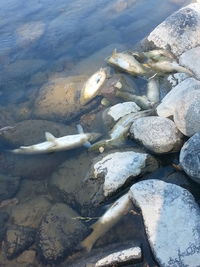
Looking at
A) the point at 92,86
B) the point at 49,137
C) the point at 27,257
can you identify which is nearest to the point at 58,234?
the point at 27,257

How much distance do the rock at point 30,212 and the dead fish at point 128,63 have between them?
4018 millimetres

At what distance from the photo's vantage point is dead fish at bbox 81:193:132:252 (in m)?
5.36

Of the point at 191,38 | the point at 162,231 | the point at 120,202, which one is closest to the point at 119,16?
the point at 191,38

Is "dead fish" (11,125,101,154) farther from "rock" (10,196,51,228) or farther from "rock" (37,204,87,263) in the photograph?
"rock" (37,204,87,263)

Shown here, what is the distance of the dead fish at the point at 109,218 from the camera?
17.6ft

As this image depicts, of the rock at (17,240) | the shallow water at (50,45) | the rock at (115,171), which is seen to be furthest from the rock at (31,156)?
the rock at (17,240)

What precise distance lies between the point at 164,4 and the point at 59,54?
4550 mm

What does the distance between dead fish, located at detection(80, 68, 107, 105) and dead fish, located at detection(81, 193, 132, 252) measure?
3.26 metres

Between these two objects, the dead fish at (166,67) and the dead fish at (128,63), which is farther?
the dead fish at (128,63)

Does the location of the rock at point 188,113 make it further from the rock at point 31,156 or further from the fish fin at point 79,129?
the rock at point 31,156

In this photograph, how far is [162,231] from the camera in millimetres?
4715

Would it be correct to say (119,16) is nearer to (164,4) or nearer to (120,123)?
(164,4)

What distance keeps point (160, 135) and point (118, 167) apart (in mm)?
967

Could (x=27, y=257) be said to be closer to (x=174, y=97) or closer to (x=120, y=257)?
(x=120, y=257)
